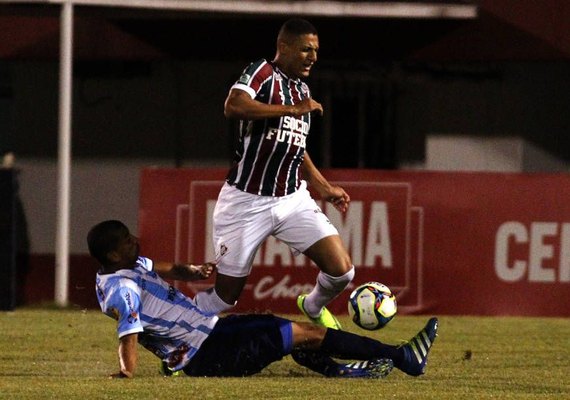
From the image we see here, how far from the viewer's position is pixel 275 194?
993 centimetres

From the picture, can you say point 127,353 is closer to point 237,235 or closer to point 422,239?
point 237,235

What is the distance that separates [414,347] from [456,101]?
1041 cm

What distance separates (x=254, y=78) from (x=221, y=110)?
9688 millimetres

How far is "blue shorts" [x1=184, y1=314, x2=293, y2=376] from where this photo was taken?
8.79 metres

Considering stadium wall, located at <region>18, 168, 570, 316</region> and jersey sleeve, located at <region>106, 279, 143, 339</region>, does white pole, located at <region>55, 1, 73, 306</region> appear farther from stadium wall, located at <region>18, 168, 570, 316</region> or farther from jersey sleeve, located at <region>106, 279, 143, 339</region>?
jersey sleeve, located at <region>106, 279, 143, 339</region>

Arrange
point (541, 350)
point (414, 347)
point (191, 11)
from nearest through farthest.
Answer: point (414, 347)
point (541, 350)
point (191, 11)

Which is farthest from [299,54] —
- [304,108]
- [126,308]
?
[126,308]

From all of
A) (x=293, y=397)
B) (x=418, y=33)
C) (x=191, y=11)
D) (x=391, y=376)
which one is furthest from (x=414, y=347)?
(x=418, y=33)

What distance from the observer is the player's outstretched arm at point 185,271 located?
8758 millimetres

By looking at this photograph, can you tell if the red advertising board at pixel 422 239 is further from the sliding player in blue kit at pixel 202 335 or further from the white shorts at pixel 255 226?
the sliding player in blue kit at pixel 202 335

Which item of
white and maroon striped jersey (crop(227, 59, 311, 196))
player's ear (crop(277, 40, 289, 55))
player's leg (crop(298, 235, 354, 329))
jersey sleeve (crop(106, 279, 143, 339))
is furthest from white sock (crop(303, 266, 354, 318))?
jersey sleeve (crop(106, 279, 143, 339))

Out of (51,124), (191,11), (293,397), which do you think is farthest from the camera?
(51,124)

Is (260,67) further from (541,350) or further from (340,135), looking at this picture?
(340,135)

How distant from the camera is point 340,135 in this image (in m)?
19.4
